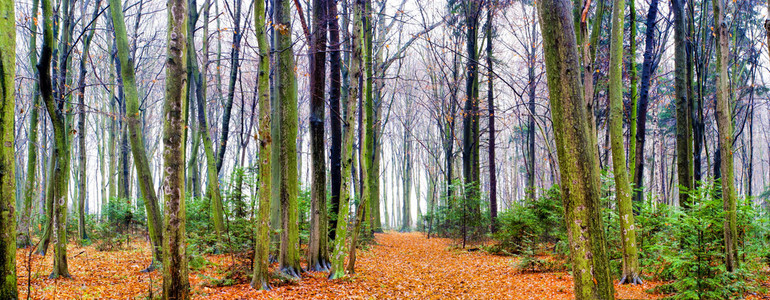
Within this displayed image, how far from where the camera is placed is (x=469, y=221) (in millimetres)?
12312

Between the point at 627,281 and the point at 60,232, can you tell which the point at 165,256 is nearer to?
the point at 60,232

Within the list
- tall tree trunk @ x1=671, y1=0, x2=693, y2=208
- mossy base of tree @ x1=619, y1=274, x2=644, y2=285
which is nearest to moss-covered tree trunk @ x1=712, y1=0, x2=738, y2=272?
mossy base of tree @ x1=619, y1=274, x2=644, y2=285

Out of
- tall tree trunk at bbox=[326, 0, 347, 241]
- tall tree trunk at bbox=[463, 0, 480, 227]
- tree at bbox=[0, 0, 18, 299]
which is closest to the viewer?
tree at bbox=[0, 0, 18, 299]

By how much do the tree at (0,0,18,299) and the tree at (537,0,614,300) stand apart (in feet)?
15.5

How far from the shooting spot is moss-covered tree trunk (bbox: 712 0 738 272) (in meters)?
5.03

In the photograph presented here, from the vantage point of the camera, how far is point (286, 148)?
6891 millimetres

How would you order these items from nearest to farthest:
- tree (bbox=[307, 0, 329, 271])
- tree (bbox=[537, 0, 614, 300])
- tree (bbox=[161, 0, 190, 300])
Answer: tree (bbox=[537, 0, 614, 300]) → tree (bbox=[161, 0, 190, 300]) → tree (bbox=[307, 0, 329, 271])

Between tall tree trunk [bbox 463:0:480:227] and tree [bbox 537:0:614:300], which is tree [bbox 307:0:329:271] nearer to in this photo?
tree [bbox 537:0:614:300]

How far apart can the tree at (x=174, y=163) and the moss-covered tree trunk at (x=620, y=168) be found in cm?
556

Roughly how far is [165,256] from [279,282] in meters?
2.47

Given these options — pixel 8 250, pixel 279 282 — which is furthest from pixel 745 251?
pixel 8 250

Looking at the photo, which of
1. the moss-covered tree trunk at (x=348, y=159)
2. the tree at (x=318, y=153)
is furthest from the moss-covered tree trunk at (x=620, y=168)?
the tree at (x=318, y=153)

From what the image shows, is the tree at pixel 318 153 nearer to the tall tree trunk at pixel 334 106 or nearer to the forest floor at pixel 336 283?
the forest floor at pixel 336 283

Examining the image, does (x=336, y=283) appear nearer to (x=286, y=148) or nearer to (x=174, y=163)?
(x=286, y=148)
